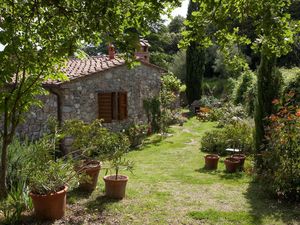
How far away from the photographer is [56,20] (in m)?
4.05

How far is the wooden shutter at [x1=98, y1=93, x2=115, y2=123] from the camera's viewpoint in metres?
11.9

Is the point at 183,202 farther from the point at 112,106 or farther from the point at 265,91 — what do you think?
the point at 112,106

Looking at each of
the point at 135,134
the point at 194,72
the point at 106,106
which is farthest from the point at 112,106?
the point at 194,72

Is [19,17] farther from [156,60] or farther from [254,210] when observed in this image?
[156,60]

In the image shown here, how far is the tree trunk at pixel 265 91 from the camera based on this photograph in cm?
771

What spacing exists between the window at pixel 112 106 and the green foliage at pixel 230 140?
10.8ft

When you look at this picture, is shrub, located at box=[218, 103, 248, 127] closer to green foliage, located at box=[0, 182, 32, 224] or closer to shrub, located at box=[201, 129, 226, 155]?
shrub, located at box=[201, 129, 226, 155]

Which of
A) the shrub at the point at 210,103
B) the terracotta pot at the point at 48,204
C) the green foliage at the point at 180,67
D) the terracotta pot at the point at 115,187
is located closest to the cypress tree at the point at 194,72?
the shrub at the point at 210,103

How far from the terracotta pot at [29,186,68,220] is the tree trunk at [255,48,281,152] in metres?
4.65

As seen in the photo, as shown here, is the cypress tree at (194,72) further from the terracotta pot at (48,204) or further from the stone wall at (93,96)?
the terracotta pot at (48,204)

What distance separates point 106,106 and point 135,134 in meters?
1.48

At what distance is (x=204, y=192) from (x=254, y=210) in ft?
4.27

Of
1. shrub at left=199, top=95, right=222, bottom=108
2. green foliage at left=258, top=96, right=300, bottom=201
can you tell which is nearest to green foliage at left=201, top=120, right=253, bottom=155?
green foliage at left=258, top=96, right=300, bottom=201

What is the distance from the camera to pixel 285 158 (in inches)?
248
